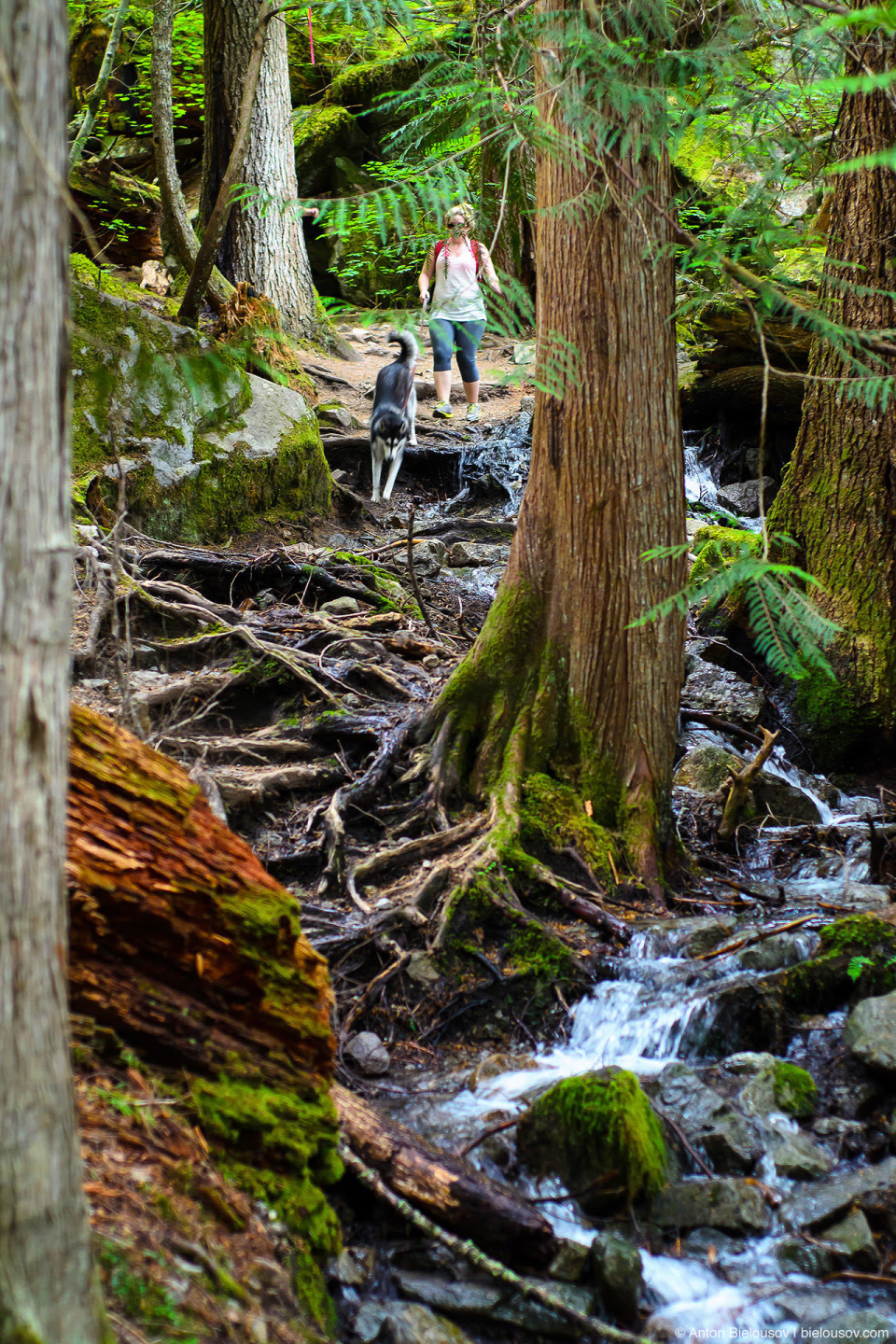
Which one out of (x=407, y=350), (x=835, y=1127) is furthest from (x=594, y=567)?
(x=407, y=350)

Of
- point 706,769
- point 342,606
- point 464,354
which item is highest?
point 464,354

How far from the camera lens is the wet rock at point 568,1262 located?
8.65 feet

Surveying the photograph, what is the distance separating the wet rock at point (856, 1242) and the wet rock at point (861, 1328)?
166 millimetres

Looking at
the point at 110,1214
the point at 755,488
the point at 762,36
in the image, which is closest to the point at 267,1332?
the point at 110,1214

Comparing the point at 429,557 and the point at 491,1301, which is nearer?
the point at 491,1301

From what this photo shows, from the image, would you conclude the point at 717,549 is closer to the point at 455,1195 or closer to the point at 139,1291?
the point at 455,1195

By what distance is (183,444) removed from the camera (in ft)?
25.5

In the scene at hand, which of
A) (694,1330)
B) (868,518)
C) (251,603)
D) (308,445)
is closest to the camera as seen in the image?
A: (694,1330)

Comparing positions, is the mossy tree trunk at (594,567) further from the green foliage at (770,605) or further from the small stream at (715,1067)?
the green foliage at (770,605)

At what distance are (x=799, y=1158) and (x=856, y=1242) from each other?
1.17 feet

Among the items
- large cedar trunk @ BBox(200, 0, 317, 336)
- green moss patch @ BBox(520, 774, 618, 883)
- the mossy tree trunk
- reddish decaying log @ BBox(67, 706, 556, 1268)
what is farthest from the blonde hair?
large cedar trunk @ BBox(200, 0, 317, 336)

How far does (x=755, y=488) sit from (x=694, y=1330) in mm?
9821

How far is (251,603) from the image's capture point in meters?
6.93

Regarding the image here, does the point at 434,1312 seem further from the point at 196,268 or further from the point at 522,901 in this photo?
the point at 196,268
